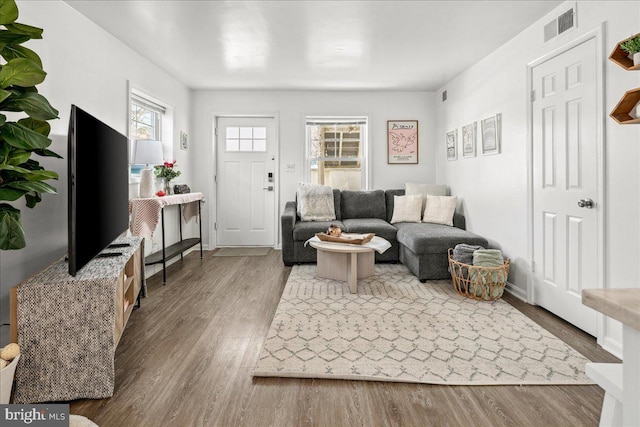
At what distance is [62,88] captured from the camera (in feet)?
8.00

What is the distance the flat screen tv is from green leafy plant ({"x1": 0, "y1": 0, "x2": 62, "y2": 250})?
0.17 m

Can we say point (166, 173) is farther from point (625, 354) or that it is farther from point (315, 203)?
point (625, 354)

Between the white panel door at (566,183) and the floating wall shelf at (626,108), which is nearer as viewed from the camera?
the floating wall shelf at (626,108)

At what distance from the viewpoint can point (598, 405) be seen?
5.11ft

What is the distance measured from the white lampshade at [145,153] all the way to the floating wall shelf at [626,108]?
11.5ft

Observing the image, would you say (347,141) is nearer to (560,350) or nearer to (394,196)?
(394,196)

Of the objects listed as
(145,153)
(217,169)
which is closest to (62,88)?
(145,153)

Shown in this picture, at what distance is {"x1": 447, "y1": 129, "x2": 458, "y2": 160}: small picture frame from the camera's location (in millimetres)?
4363

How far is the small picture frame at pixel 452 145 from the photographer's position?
436 centimetres

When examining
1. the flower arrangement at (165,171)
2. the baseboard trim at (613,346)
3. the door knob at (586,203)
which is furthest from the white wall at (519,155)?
the flower arrangement at (165,171)

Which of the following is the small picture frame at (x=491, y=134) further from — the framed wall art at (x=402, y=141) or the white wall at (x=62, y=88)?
the white wall at (x=62, y=88)

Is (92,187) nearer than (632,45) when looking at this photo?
No

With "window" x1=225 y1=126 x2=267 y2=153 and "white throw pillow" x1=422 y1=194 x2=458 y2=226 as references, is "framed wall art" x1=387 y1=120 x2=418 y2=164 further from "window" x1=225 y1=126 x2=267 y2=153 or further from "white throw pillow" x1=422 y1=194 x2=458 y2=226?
"window" x1=225 y1=126 x2=267 y2=153

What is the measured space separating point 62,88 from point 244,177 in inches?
112
